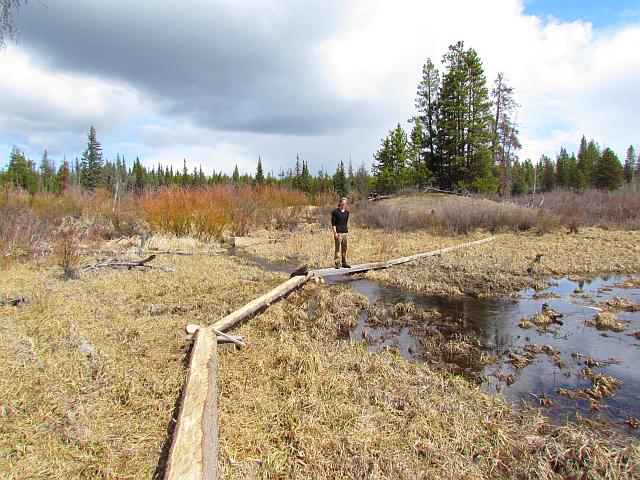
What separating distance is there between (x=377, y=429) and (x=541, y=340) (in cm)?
367

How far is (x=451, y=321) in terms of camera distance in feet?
20.6

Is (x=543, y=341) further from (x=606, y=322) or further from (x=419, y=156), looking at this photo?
(x=419, y=156)

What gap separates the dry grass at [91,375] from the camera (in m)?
2.59

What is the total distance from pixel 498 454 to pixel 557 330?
3821 millimetres

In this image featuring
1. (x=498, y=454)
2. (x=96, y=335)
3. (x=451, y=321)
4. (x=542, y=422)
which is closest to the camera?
(x=498, y=454)

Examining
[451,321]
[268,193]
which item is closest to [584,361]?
[451,321]

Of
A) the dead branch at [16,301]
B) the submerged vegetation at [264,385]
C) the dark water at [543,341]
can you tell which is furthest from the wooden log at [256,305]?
the dead branch at [16,301]

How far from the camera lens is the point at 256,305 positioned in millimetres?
6148

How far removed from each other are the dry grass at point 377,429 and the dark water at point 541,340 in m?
0.57

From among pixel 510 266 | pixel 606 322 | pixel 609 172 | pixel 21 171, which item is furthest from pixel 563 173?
pixel 21 171

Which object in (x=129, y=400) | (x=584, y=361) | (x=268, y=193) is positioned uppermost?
(x=268, y=193)

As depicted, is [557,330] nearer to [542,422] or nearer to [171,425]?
[542,422]

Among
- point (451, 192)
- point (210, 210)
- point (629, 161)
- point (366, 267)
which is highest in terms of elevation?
point (629, 161)

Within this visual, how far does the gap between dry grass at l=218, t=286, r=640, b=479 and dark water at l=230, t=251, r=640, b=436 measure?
1.89ft
